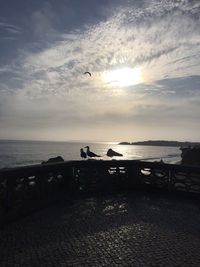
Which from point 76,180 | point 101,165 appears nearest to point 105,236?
point 76,180

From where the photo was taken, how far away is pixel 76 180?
12.4 m

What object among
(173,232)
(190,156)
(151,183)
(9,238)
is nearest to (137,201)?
(151,183)

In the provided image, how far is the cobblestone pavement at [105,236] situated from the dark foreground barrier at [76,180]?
1.85 ft

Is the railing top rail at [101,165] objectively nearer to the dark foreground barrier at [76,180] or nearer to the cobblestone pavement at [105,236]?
the dark foreground barrier at [76,180]

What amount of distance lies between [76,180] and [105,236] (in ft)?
17.1

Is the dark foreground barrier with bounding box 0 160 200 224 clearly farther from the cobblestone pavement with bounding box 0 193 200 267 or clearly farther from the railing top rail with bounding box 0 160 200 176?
the cobblestone pavement with bounding box 0 193 200 267

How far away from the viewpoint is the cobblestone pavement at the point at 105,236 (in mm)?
6047

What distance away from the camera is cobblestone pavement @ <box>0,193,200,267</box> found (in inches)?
238

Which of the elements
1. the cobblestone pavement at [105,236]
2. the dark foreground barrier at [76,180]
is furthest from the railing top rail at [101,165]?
the cobblestone pavement at [105,236]

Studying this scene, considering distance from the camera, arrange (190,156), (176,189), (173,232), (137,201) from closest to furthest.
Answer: (173,232) → (137,201) → (176,189) → (190,156)

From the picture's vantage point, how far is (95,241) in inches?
277

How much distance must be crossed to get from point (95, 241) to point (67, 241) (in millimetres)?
673

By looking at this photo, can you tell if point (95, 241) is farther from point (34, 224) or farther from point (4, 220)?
point (4, 220)

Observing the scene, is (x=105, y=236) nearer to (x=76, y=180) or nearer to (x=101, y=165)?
(x=76, y=180)
